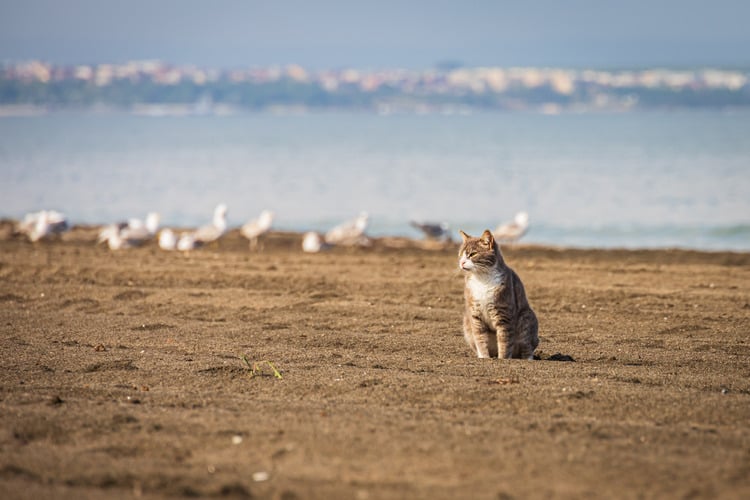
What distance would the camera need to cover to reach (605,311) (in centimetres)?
1091

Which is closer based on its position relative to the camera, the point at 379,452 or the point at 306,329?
the point at 379,452

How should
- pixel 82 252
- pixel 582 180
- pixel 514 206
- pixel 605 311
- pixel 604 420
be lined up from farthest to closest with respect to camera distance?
pixel 582 180
pixel 514 206
pixel 82 252
pixel 605 311
pixel 604 420

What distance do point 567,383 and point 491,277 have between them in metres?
1.62

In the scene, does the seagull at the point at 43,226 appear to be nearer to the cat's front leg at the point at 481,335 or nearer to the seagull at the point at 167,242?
the seagull at the point at 167,242

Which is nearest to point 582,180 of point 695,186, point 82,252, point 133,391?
point 695,186

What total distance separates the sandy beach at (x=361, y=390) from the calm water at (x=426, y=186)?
11237mm

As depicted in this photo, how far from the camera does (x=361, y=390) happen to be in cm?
703

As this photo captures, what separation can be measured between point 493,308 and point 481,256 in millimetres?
462

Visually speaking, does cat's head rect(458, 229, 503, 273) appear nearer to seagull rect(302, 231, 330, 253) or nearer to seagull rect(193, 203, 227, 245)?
seagull rect(302, 231, 330, 253)

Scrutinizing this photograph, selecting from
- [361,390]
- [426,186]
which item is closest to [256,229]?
[361,390]

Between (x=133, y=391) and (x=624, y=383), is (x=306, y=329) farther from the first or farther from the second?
(x=624, y=383)

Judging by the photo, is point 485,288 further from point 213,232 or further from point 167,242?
point 213,232

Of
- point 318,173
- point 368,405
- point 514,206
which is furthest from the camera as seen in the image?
point 318,173

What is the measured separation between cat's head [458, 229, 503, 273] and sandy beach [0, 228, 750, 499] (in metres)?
0.82
